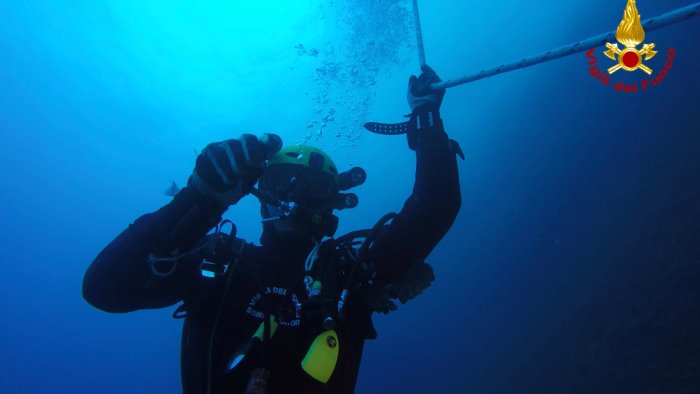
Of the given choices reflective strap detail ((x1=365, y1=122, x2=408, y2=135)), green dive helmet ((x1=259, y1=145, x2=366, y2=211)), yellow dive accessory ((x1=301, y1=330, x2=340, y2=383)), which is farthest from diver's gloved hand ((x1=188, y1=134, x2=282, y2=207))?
reflective strap detail ((x1=365, y1=122, x2=408, y2=135))

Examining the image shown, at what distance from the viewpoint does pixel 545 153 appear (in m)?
26.6

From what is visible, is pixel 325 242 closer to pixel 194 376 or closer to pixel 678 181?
pixel 194 376

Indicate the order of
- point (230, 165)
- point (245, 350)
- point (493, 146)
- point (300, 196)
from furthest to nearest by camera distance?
1. point (493, 146)
2. point (300, 196)
3. point (245, 350)
4. point (230, 165)

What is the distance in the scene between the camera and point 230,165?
6.64ft

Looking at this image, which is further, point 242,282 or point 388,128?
point 388,128

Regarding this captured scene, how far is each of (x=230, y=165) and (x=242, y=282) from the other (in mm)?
Answer: 1040

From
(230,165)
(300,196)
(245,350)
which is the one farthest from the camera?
(300,196)

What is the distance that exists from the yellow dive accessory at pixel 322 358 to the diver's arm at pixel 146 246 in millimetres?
948

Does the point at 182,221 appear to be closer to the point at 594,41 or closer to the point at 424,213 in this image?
the point at 424,213

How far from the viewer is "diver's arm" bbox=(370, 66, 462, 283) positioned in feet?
9.39

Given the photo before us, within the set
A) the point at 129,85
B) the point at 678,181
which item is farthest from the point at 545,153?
the point at 129,85

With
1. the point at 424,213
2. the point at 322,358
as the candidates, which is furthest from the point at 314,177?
the point at 322,358

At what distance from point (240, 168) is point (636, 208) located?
1844 cm

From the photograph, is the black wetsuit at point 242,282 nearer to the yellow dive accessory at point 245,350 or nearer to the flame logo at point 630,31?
the yellow dive accessory at point 245,350
